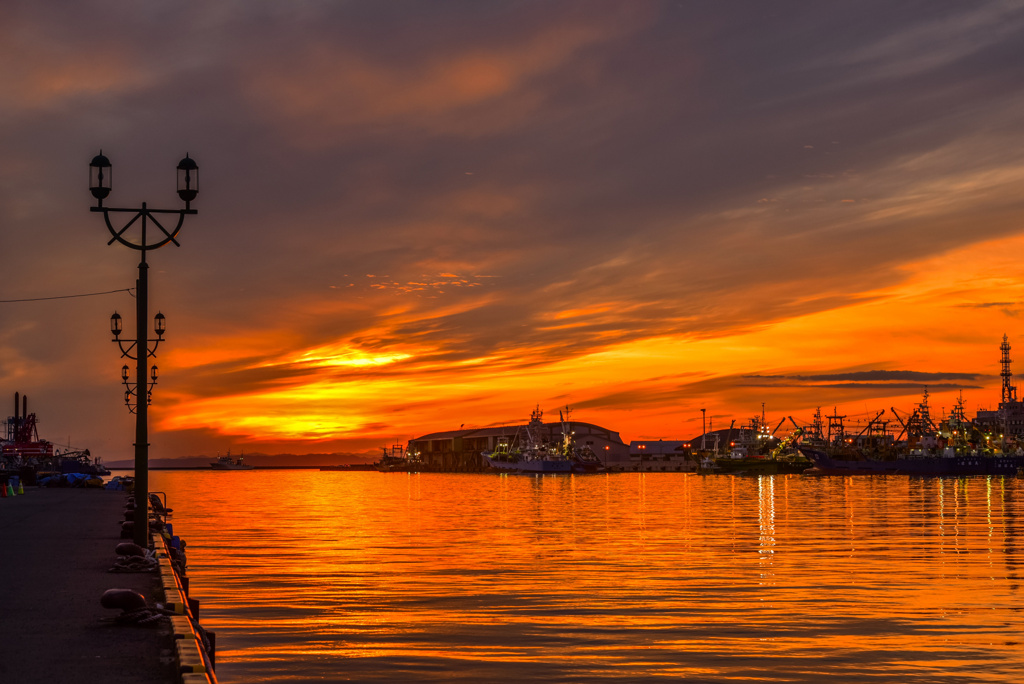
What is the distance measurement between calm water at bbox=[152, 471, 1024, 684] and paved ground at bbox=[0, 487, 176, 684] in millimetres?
2729

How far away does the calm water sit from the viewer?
55.1 ft

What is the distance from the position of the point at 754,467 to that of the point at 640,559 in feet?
557

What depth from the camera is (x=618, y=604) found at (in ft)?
76.8

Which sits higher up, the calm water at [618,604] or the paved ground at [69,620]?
the paved ground at [69,620]

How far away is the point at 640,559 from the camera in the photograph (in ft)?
113

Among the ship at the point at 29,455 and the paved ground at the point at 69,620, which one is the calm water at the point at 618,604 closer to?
the paved ground at the point at 69,620

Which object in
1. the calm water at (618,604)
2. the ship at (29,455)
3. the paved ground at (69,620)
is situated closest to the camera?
the paved ground at (69,620)

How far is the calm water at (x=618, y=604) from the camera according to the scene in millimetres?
16781

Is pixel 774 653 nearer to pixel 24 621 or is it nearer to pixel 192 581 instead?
pixel 24 621

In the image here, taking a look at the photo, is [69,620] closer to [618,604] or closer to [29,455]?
[618,604]

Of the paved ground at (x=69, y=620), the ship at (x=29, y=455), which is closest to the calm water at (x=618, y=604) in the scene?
the paved ground at (x=69, y=620)

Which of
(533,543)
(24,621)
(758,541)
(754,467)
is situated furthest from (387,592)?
(754,467)

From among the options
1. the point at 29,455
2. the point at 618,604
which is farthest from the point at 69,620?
the point at 29,455

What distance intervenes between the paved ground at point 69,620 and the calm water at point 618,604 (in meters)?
2.73
